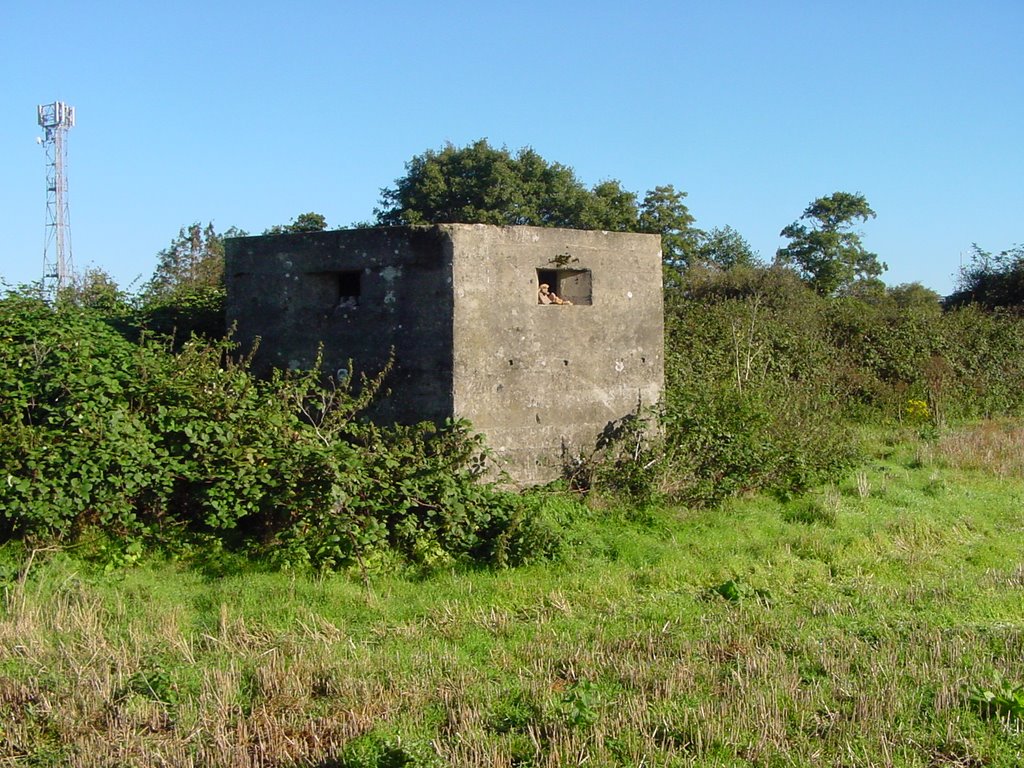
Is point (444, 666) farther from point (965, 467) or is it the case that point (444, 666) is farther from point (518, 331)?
point (965, 467)

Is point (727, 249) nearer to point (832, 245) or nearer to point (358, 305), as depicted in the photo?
point (832, 245)

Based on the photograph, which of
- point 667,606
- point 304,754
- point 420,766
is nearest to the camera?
point 420,766

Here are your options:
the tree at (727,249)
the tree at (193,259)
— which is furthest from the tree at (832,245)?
the tree at (193,259)

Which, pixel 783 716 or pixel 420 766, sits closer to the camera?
pixel 420 766

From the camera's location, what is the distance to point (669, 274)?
81.9 ft

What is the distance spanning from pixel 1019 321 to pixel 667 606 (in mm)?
14607

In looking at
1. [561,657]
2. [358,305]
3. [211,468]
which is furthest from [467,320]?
[561,657]

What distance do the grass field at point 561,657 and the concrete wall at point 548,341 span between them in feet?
2.84

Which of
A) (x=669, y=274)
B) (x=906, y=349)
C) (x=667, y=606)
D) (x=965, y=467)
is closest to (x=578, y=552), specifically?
(x=667, y=606)

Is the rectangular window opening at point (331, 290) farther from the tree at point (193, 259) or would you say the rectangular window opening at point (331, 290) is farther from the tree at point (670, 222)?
the tree at point (670, 222)

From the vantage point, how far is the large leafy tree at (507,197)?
92.2ft

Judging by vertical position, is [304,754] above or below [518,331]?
below

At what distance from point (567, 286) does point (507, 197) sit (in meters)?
19.6

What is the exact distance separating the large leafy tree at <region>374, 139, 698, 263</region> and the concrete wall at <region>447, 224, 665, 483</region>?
18254 mm
